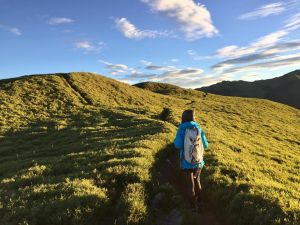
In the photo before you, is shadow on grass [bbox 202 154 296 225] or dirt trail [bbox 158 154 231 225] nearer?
shadow on grass [bbox 202 154 296 225]

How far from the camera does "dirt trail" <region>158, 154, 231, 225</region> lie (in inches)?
442

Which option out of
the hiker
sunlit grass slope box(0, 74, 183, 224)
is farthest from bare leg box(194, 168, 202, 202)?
sunlit grass slope box(0, 74, 183, 224)

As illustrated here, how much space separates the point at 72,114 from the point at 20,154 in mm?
16305

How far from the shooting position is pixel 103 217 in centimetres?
1049

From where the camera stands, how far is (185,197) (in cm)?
1309

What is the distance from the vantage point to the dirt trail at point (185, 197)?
1122 cm

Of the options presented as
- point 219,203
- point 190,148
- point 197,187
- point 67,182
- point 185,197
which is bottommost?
point 219,203

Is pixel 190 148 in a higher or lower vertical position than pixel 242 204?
higher

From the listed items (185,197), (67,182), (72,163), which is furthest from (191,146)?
(72,163)

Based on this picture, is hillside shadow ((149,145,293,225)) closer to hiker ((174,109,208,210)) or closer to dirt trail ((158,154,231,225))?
dirt trail ((158,154,231,225))

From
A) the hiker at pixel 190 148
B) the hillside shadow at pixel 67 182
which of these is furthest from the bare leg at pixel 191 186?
the hillside shadow at pixel 67 182

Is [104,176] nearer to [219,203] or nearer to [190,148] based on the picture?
[190,148]

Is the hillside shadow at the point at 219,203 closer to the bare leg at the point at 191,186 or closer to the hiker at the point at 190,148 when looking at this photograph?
the bare leg at the point at 191,186

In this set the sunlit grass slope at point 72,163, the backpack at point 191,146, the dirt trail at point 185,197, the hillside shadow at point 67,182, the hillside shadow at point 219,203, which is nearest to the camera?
the hillside shadow at point 67,182
